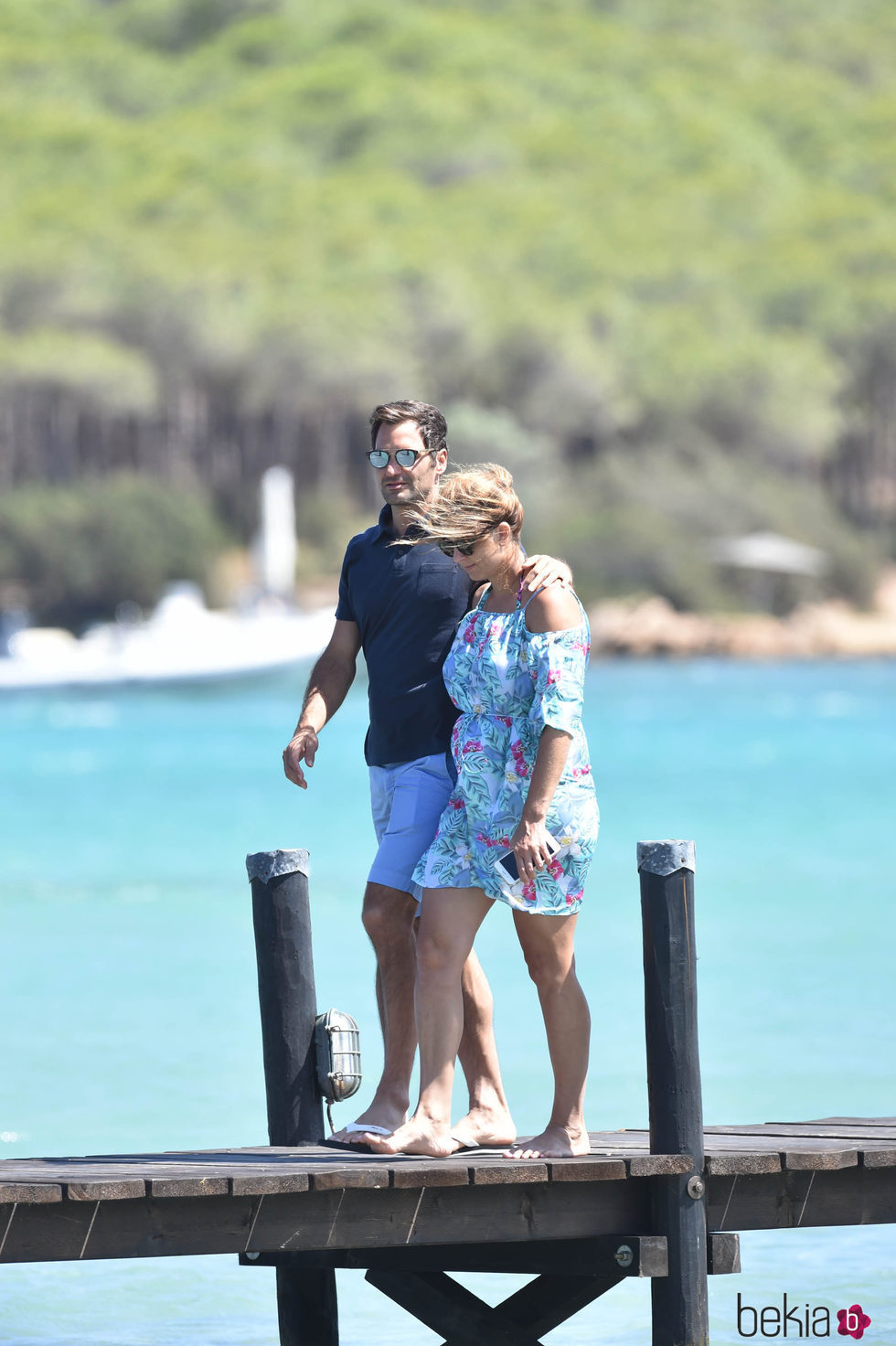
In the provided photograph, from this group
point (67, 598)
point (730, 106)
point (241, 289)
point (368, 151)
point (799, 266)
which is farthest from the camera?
point (730, 106)

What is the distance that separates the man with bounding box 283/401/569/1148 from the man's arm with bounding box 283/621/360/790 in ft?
0.04

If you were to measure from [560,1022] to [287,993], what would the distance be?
888mm

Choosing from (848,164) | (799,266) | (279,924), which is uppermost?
(848,164)

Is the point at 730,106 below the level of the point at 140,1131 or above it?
above

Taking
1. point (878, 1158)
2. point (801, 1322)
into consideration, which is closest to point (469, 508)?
point (878, 1158)

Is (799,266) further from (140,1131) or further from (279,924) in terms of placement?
(279,924)

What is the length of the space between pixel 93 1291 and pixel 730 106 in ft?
438

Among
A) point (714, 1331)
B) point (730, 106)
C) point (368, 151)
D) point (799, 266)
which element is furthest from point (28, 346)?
point (730, 106)

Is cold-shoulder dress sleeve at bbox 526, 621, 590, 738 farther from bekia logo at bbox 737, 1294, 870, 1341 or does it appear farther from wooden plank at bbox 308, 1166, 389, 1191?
bekia logo at bbox 737, 1294, 870, 1341

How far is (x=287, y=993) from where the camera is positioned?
18.9 ft

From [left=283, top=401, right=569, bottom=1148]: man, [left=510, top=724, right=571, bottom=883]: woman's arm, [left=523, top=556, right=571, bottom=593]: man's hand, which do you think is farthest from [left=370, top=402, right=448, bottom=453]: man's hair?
[left=510, top=724, right=571, bottom=883]: woman's arm

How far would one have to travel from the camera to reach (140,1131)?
38.3ft

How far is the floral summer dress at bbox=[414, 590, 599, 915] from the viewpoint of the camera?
16.6ft

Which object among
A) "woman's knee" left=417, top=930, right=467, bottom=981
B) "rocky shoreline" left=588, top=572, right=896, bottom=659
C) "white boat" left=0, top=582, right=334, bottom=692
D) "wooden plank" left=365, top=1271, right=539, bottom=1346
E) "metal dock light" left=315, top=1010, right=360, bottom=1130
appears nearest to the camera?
"woman's knee" left=417, top=930, right=467, bottom=981
